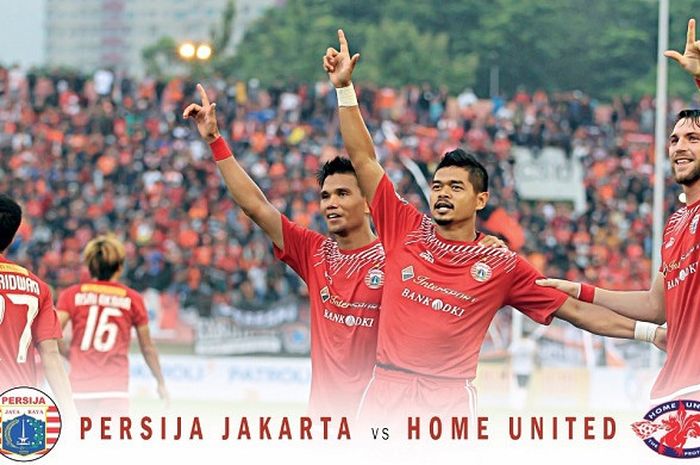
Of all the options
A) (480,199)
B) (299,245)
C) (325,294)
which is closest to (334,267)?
(325,294)

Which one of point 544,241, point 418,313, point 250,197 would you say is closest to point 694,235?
point 418,313

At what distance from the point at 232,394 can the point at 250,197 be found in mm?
13393

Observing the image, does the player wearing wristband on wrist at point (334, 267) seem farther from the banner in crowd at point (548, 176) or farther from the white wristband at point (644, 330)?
the banner in crowd at point (548, 176)

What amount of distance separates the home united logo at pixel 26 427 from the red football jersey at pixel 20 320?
5.4 inches

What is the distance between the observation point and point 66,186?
26.9 metres

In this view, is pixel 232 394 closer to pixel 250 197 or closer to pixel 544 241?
pixel 544 241

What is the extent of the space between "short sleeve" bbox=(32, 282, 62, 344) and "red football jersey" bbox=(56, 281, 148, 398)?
3473 millimetres

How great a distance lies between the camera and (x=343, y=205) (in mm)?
7820

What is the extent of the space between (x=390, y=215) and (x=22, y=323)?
6.41ft

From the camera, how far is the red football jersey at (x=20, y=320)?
7.19 meters

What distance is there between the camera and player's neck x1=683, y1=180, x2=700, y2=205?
6812 millimetres

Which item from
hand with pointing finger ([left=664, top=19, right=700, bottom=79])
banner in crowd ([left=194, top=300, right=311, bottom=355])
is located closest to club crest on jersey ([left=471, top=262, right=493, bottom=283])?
hand with pointing finger ([left=664, top=19, right=700, bottom=79])

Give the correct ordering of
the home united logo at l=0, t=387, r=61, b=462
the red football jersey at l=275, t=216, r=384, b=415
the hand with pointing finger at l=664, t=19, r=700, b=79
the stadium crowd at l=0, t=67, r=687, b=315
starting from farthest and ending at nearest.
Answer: the stadium crowd at l=0, t=67, r=687, b=315 → the red football jersey at l=275, t=216, r=384, b=415 → the home united logo at l=0, t=387, r=61, b=462 → the hand with pointing finger at l=664, t=19, r=700, b=79

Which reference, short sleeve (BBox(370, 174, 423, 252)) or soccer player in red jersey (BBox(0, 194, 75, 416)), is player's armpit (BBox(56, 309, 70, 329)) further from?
short sleeve (BBox(370, 174, 423, 252))
